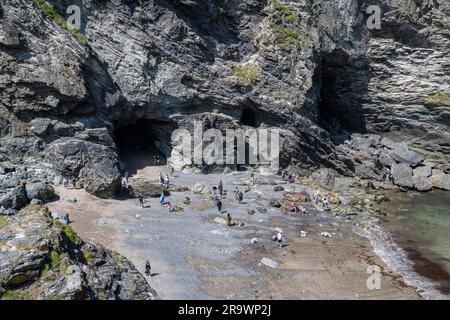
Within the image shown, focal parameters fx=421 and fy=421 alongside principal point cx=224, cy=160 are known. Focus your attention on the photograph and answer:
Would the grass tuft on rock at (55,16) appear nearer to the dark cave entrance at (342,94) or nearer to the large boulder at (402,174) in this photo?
the dark cave entrance at (342,94)

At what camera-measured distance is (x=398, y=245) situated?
3525 cm

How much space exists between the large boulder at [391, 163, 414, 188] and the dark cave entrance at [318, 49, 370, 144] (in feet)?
30.2

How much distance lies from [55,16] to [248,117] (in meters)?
25.3

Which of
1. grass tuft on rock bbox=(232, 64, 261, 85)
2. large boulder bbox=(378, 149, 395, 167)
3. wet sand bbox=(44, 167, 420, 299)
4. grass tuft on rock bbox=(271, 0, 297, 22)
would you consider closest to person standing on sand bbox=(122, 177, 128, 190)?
wet sand bbox=(44, 167, 420, 299)

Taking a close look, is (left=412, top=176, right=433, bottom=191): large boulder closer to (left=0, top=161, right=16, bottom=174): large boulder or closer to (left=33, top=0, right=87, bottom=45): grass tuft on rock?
(left=33, top=0, right=87, bottom=45): grass tuft on rock

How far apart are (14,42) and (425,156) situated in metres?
54.0

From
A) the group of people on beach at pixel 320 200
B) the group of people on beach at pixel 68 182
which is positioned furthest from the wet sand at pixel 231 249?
the group of people on beach at pixel 320 200

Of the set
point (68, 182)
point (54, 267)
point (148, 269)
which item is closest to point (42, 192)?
point (68, 182)

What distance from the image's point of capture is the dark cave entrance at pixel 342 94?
60781 millimetres

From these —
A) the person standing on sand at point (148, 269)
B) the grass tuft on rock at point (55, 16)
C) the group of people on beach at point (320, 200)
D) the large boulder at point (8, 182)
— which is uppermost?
the grass tuft on rock at point (55, 16)

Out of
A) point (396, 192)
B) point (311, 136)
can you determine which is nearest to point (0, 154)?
point (311, 136)

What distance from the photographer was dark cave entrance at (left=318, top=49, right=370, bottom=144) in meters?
60.8

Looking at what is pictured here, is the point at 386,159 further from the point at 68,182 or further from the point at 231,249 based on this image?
the point at 68,182

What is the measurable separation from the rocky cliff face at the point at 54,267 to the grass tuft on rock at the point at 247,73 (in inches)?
1267
